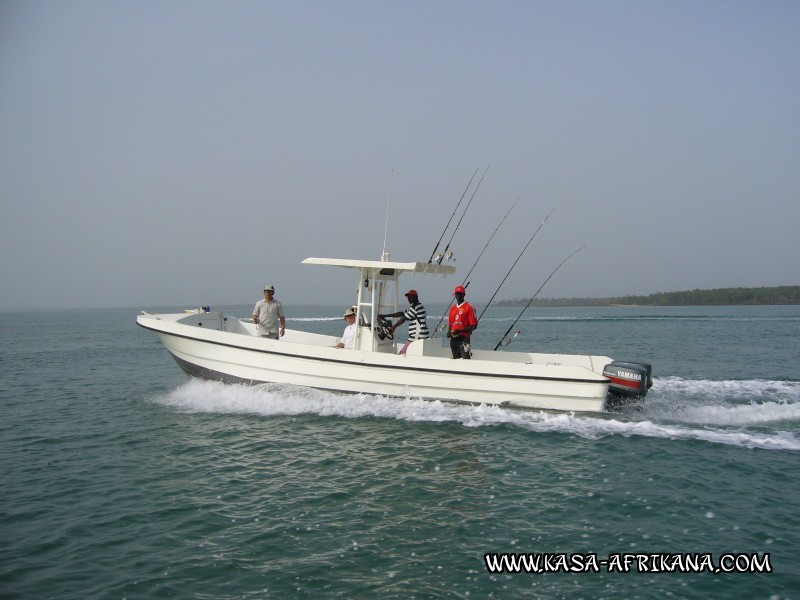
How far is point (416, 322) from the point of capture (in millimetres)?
11227

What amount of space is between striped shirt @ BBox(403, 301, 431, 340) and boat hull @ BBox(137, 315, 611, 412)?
0.70 ft

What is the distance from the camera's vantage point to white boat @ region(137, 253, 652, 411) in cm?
1030

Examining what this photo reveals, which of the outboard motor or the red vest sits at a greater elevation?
the red vest

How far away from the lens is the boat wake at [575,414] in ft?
30.4

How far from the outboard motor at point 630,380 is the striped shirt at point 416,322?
3646 millimetres

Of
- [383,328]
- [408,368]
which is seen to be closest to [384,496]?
[408,368]

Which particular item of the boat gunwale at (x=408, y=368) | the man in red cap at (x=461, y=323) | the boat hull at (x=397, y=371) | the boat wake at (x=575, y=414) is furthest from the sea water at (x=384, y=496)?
the man in red cap at (x=461, y=323)

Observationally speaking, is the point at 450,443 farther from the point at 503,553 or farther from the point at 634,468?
the point at 503,553

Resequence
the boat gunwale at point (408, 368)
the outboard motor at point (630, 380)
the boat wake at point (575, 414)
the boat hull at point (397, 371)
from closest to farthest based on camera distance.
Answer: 1. the boat wake at point (575, 414)
2. the boat gunwale at point (408, 368)
3. the boat hull at point (397, 371)
4. the outboard motor at point (630, 380)

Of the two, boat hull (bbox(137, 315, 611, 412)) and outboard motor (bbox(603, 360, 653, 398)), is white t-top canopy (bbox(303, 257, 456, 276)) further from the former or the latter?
outboard motor (bbox(603, 360, 653, 398))

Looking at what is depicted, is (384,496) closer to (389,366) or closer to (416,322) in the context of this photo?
(389,366)

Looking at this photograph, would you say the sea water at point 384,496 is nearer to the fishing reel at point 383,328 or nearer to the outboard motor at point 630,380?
the outboard motor at point 630,380

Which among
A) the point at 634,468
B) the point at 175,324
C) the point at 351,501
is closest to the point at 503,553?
the point at 351,501

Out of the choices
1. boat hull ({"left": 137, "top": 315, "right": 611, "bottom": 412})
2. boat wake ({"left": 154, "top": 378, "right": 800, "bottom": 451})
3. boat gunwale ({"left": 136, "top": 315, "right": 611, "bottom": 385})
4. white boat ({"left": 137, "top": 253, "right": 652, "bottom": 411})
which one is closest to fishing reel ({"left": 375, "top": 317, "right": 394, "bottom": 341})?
white boat ({"left": 137, "top": 253, "right": 652, "bottom": 411})
